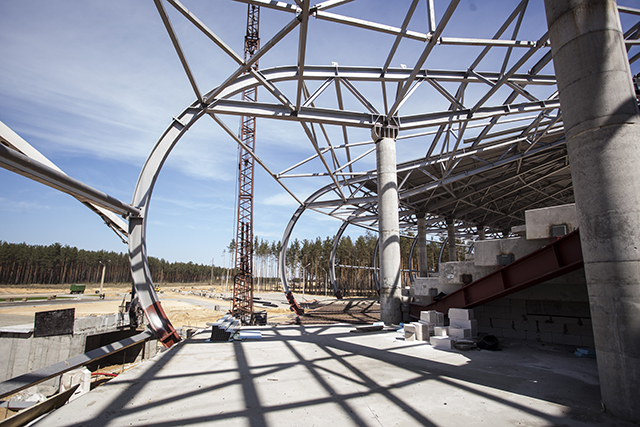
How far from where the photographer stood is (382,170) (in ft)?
46.4

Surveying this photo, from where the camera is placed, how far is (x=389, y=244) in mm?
13289

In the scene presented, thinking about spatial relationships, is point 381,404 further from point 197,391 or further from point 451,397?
point 197,391

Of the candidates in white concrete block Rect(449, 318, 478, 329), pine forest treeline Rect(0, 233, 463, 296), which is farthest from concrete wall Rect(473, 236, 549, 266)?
pine forest treeline Rect(0, 233, 463, 296)

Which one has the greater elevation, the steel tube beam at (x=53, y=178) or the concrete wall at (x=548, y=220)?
the steel tube beam at (x=53, y=178)

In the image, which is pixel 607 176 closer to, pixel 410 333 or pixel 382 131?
pixel 410 333

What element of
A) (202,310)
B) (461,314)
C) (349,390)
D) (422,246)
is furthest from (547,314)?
(202,310)

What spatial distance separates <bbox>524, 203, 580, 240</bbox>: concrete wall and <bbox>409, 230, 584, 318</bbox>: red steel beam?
597 millimetres

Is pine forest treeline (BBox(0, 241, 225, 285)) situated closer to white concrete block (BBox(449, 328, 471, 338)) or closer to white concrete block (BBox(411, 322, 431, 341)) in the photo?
white concrete block (BBox(411, 322, 431, 341))

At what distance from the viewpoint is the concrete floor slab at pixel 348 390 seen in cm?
418

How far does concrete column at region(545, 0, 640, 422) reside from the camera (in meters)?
4.11

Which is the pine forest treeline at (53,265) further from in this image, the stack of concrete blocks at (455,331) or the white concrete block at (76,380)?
the stack of concrete blocks at (455,331)

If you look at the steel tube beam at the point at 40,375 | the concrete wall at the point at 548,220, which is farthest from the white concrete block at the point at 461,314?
the steel tube beam at the point at 40,375

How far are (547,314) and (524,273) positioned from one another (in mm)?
2055

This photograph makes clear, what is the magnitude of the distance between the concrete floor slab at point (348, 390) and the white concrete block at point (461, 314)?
1.34 metres
